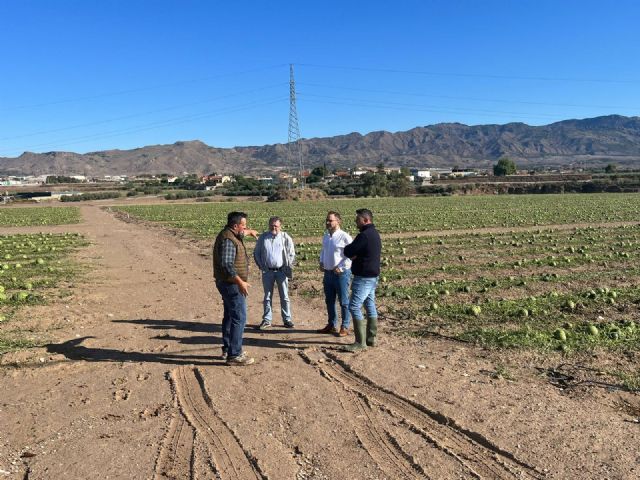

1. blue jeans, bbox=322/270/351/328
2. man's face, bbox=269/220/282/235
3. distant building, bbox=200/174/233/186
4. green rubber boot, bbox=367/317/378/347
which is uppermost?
distant building, bbox=200/174/233/186

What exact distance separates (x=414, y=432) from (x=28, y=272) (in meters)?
17.1

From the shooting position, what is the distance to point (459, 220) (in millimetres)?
41125

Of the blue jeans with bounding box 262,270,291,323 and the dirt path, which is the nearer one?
the dirt path

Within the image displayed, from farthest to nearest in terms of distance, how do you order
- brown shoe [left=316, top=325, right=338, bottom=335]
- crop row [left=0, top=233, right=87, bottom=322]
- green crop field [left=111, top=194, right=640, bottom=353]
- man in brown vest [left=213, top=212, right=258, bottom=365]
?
crop row [left=0, top=233, right=87, bottom=322], brown shoe [left=316, top=325, right=338, bottom=335], green crop field [left=111, top=194, right=640, bottom=353], man in brown vest [left=213, top=212, right=258, bottom=365]

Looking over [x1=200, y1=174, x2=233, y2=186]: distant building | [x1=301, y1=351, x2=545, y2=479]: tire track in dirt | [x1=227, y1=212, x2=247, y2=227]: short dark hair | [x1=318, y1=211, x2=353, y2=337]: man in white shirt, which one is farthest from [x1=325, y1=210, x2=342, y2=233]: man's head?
[x1=200, y1=174, x2=233, y2=186]: distant building

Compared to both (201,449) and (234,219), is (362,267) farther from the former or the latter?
(201,449)

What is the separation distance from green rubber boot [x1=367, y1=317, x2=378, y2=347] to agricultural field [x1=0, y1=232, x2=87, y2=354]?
20.9 feet

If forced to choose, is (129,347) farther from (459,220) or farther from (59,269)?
(459,220)

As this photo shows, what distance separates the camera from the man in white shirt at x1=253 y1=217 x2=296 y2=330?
10.9m

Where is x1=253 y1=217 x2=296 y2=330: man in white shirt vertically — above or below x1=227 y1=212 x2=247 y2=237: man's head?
below

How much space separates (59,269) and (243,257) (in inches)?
540

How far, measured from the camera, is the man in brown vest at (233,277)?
8.55 meters

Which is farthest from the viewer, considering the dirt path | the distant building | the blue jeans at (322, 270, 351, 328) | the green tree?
the green tree

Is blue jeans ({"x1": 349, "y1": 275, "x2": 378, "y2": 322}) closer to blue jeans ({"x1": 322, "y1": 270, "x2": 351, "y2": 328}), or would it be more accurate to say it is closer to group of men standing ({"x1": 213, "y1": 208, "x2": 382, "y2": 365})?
group of men standing ({"x1": 213, "y1": 208, "x2": 382, "y2": 365})
